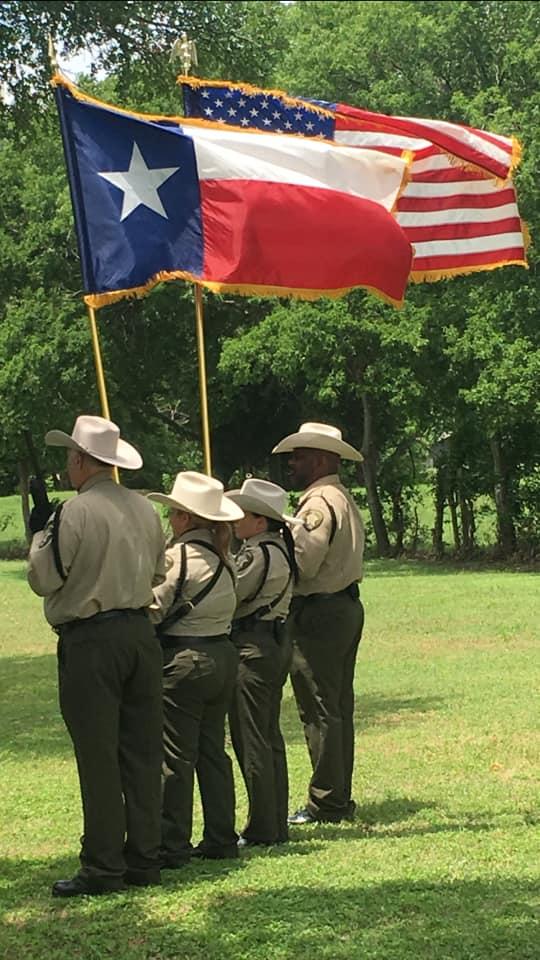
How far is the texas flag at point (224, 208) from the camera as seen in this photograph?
8.00 metres

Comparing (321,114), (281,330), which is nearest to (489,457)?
(281,330)

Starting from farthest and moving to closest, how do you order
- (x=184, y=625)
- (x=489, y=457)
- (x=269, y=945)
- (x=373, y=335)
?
(x=489, y=457) < (x=373, y=335) < (x=184, y=625) < (x=269, y=945)

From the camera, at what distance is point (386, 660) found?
50.9 feet

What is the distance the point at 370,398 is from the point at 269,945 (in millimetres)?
26822

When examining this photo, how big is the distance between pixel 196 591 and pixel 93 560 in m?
0.85

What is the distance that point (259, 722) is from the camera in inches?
272

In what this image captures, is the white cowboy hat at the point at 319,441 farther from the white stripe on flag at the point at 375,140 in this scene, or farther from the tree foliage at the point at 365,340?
the tree foliage at the point at 365,340

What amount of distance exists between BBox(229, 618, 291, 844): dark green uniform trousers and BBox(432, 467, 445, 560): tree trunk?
25316 mm

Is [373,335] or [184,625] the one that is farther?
[373,335]

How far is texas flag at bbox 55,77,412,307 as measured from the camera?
800 cm

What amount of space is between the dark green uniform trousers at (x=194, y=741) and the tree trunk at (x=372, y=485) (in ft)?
79.0

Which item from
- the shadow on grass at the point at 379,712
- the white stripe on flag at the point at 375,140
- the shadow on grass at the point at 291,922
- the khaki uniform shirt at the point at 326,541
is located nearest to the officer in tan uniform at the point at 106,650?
the shadow on grass at the point at 291,922

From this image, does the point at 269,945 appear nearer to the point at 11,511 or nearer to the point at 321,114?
the point at 321,114

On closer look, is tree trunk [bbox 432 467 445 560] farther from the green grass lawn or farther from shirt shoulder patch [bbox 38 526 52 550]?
shirt shoulder patch [bbox 38 526 52 550]
